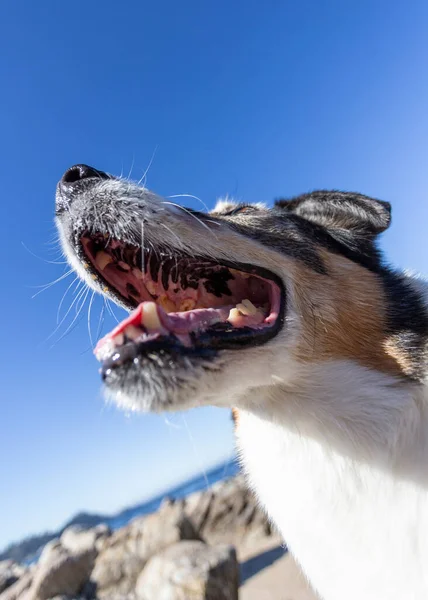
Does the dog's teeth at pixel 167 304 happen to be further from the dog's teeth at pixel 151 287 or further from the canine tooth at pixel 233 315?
the canine tooth at pixel 233 315

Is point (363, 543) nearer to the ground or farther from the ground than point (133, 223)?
nearer to the ground

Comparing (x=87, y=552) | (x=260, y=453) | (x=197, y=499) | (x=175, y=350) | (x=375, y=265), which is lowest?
(x=197, y=499)

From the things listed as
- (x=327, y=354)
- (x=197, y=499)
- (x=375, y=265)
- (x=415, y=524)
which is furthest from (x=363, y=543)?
(x=197, y=499)

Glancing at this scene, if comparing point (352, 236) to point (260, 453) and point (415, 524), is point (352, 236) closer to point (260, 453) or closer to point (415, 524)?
point (260, 453)

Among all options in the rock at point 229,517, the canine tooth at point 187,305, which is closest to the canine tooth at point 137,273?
the canine tooth at point 187,305

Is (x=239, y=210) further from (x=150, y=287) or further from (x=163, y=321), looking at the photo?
(x=163, y=321)

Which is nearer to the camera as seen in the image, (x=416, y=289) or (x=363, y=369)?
(x=363, y=369)

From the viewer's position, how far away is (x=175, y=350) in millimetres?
2320

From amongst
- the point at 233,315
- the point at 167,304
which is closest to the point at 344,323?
the point at 233,315

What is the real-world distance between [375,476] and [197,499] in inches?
631

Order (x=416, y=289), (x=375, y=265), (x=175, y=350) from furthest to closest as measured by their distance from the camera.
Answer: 1. (x=375, y=265)
2. (x=416, y=289)
3. (x=175, y=350)

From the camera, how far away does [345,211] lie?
363cm

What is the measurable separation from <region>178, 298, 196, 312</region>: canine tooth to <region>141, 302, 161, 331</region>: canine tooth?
1.96 feet

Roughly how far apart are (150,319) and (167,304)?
633 millimetres
